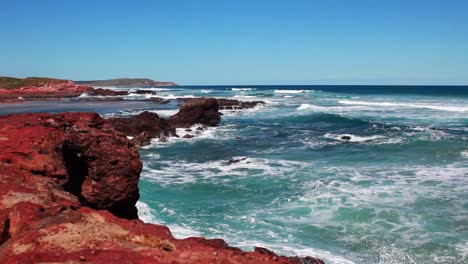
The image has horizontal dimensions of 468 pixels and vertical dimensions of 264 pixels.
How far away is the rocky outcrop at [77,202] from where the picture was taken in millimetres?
4312

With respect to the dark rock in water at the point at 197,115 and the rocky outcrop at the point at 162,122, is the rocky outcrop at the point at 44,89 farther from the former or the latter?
the rocky outcrop at the point at 162,122

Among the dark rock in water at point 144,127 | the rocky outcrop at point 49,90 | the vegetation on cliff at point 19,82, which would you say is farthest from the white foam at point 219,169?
the vegetation on cliff at point 19,82

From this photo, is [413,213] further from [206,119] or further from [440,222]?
[206,119]

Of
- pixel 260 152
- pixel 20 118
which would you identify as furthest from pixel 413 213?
pixel 260 152

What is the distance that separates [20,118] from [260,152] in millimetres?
15123

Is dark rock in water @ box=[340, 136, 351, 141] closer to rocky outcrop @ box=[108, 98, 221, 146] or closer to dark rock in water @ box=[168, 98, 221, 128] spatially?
rocky outcrop @ box=[108, 98, 221, 146]

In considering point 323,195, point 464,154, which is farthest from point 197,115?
point 323,195

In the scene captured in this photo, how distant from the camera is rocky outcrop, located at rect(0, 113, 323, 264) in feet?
14.1

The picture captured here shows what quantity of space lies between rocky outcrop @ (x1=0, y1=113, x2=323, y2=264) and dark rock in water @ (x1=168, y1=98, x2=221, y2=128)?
2447 cm

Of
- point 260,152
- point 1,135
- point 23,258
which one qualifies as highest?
point 1,135

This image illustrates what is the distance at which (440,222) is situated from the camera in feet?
36.3

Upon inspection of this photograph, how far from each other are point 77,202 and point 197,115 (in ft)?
93.0

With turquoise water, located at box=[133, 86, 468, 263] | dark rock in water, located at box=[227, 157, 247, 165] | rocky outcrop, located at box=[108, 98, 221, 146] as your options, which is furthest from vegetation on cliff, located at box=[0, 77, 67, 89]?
dark rock in water, located at box=[227, 157, 247, 165]

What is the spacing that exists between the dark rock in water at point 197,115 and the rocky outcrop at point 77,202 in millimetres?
24473
